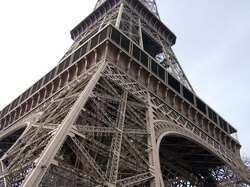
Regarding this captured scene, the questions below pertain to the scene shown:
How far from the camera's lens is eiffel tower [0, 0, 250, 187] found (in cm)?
1071

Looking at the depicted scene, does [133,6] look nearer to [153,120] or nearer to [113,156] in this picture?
[153,120]

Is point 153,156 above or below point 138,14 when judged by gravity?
below

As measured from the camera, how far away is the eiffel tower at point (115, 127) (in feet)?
35.1

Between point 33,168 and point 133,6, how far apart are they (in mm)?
31177

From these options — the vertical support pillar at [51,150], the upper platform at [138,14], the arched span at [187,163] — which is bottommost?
the vertical support pillar at [51,150]

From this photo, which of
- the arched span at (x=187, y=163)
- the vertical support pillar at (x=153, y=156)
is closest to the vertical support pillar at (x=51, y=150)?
the vertical support pillar at (x=153, y=156)

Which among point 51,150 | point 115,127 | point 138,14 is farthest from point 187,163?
point 138,14

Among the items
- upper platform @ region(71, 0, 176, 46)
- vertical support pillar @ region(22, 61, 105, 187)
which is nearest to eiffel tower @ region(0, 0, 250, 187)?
vertical support pillar @ region(22, 61, 105, 187)

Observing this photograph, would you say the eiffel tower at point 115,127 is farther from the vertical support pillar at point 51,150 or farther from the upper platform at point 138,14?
the upper platform at point 138,14

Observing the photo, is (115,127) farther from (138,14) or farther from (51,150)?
(138,14)

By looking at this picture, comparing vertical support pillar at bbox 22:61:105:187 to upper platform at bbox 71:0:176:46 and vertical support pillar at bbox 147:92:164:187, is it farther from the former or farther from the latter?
upper platform at bbox 71:0:176:46

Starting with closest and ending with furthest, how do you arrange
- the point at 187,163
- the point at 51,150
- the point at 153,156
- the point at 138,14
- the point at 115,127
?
the point at 51,150, the point at 115,127, the point at 153,156, the point at 187,163, the point at 138,14

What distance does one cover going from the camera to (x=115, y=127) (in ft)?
43.2

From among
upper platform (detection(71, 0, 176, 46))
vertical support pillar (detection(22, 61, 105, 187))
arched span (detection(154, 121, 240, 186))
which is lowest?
vertical support pillar (detection(22, 61, 105, 187))
